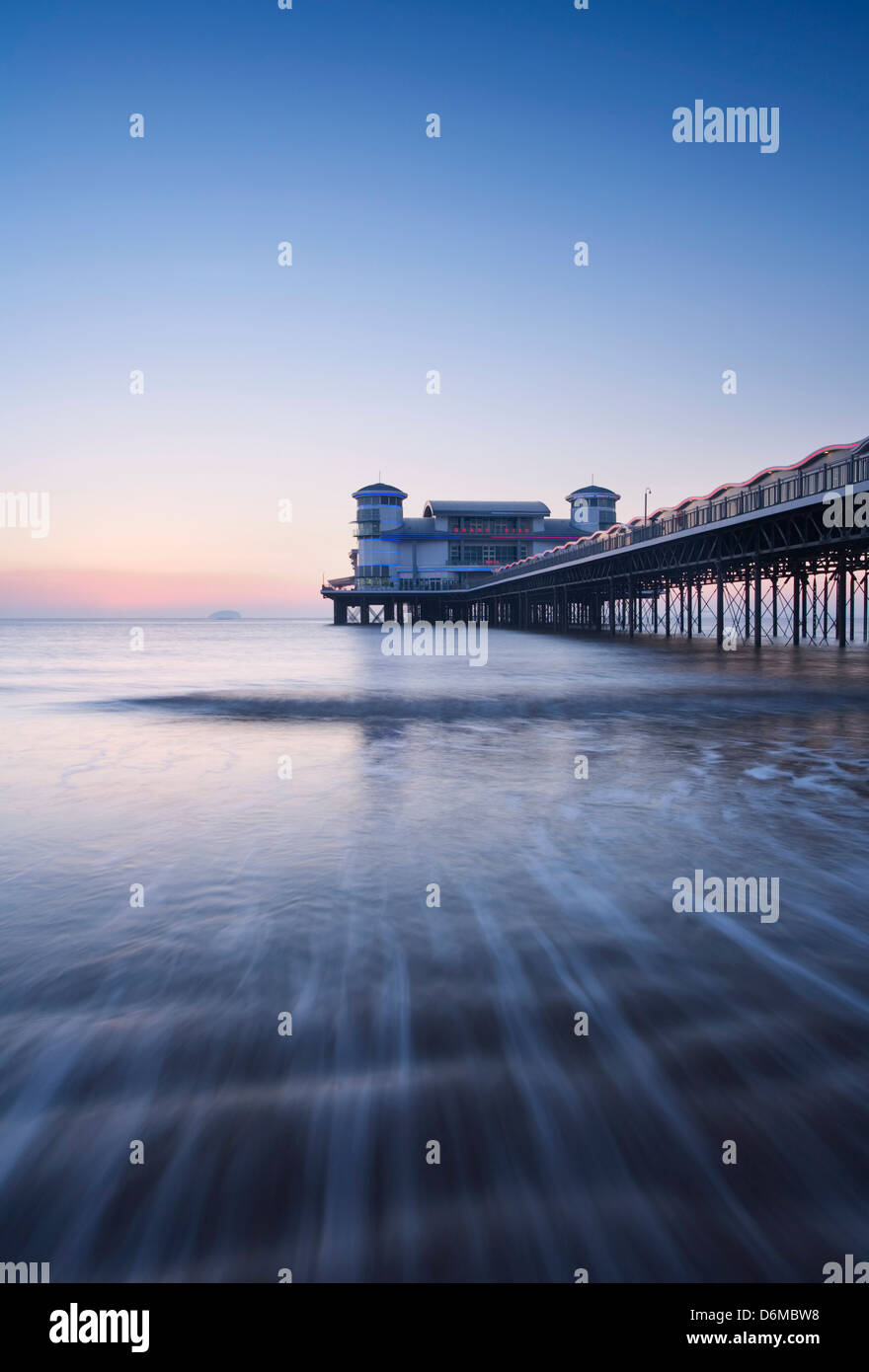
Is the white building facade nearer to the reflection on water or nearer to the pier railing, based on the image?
the pier railing

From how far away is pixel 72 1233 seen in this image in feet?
8.88

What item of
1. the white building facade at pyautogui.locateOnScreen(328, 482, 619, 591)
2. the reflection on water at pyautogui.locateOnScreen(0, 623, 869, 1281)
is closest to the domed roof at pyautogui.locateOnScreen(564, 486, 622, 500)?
the white building facade at pyautogui.locateOnScreen(328, 482, 619, 591)

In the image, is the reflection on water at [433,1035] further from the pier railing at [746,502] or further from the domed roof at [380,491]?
the domed roof at [380,491]

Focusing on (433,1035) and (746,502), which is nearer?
(433,1035)

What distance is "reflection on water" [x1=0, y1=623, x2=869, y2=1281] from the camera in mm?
2684

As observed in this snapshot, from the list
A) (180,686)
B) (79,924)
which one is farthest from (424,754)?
(180,686)

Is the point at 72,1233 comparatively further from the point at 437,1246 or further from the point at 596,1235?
the point at 596,1235

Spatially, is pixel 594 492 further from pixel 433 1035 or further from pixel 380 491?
pixel 433 1035

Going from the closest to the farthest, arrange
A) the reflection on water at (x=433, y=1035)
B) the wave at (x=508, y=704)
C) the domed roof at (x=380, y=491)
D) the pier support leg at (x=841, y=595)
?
the reflection on water at (x=433, y=1035) < the wave at (x=508, y=704) < the pier support leg at (x=841, y=595) < the domed roof at (x=380, y=491)

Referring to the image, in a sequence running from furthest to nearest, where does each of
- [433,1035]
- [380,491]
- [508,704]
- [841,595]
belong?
[380,491] < [841,595] < [508,704] < [433,1035]

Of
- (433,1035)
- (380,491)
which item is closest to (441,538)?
(380,491)

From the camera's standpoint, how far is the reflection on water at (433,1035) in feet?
8.80

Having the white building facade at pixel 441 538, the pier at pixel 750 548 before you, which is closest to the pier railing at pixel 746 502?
the pier at pixel 750 548

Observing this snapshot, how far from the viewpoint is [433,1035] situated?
3.88 m
